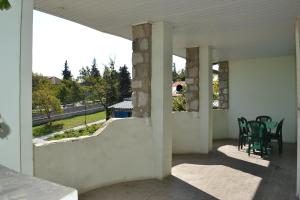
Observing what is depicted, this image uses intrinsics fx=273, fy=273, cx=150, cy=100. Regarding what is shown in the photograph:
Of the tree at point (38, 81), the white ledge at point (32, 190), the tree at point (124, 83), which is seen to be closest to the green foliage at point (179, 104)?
the white ledge at point (32, 190)

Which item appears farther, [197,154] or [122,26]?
[197,154]

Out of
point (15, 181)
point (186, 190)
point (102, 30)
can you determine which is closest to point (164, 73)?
point (102, 30)

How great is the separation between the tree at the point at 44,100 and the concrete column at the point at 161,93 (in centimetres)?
1310

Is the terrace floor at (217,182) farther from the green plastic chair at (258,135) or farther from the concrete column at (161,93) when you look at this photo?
the concrete column at (161,93)

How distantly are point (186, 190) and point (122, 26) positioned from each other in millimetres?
3312

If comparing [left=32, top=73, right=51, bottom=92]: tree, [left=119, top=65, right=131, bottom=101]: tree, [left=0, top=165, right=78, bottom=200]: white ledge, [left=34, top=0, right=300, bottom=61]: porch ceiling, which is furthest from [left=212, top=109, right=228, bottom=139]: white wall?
[left=119, top=65, right=131, bottom=101]: tree

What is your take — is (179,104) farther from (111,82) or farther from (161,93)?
(111,82)

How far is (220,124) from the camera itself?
10.0m

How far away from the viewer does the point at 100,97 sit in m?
21.5

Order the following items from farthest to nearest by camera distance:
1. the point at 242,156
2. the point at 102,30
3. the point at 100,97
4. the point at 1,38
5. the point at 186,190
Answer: the point at 100,97 → the point at 242,156 → the point at 102,30 → the point at 186,190 → the point at 1,38

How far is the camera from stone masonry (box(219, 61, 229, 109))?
1048cm

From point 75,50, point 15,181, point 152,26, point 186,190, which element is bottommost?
point 186,190

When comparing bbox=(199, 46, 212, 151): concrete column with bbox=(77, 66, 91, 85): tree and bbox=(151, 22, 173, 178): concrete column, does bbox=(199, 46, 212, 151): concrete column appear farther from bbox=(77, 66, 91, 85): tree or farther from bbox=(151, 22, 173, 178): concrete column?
bbox=(77, 66, 91, 85): tree

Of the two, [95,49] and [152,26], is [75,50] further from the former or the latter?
[152,26]
